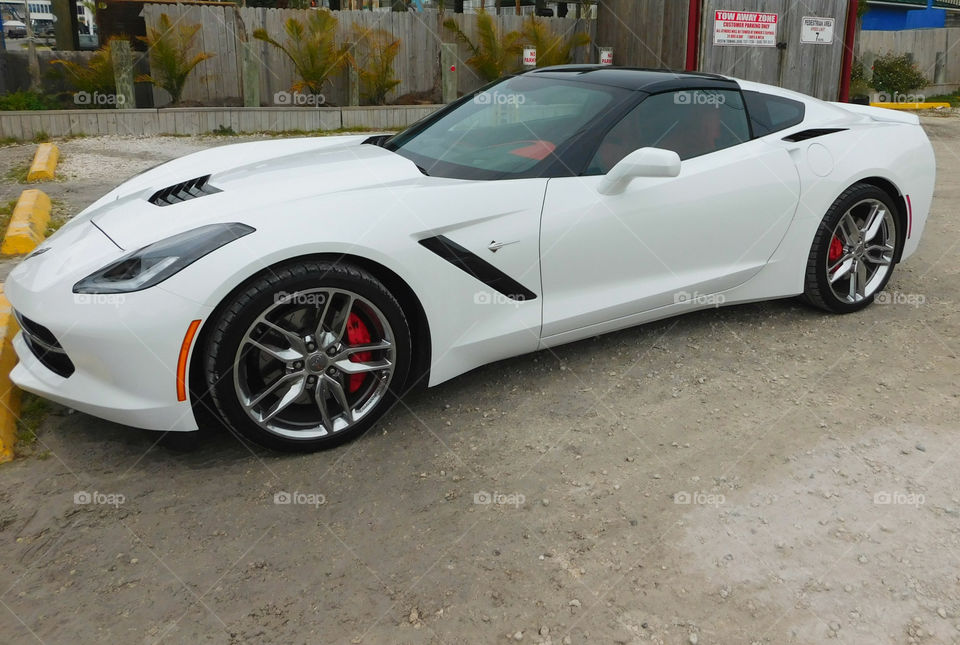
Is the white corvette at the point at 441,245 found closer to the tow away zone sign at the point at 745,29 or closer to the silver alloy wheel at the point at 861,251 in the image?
the silver alloy wheel at the point at 861,251

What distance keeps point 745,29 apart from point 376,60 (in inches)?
225

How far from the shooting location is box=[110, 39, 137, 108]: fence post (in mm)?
11648

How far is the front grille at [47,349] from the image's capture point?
2.96 metres

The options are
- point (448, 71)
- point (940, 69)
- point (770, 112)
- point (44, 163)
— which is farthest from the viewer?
point (940, 69)

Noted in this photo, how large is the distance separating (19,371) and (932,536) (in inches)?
133

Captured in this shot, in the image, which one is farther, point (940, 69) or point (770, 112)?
point (940, 69)

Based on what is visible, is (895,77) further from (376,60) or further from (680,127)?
(680,127)

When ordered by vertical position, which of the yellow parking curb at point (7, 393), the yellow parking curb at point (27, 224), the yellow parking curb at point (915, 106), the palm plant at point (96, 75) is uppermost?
the palm plant at point (96, 75)

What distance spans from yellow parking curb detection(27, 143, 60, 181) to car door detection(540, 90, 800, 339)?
6.65 meters

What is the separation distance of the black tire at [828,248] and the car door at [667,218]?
0.97 feet

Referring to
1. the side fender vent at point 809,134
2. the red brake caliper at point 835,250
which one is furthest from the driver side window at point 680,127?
the red brake caliper at point 835,250

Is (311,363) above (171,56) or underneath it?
underneath

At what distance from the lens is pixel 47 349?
303 cm

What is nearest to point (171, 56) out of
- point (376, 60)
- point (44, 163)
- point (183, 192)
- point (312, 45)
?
point (312, 45)
